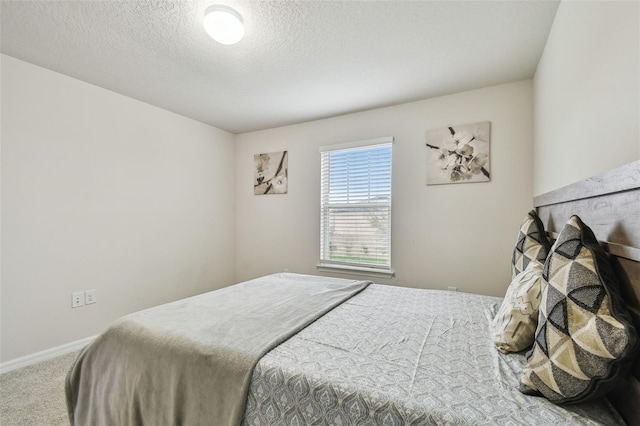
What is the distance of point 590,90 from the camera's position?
1.28 m

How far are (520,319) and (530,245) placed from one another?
24.3 inches

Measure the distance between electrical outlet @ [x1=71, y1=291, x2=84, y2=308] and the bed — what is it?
1.40 m

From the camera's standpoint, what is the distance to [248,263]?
409cm

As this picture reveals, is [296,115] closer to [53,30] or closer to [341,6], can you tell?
[341,6]

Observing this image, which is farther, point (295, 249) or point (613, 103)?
point (295, 249)

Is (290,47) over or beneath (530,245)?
over

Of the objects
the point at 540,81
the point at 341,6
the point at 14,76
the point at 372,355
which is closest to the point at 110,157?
the point at 14,76

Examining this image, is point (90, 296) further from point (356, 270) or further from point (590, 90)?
point (590, 90)

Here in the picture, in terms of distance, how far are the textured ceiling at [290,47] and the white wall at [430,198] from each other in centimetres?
26

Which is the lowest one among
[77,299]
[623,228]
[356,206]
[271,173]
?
[77,299]

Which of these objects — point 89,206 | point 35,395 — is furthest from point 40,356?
point 89,206

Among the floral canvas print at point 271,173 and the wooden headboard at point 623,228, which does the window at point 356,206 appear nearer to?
the floral canvas print at point 271,173

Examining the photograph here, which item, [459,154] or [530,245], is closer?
[530,245]

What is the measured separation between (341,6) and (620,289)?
6.06ft
